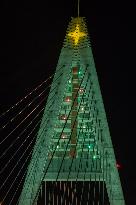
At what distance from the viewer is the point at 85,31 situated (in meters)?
21.3

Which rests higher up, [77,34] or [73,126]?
[77,34]

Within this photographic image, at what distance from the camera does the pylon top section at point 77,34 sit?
20592 millimetres

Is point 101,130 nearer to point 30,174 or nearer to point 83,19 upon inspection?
point 30,174

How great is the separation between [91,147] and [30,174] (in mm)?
5105

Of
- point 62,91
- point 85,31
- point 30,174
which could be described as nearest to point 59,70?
point 62,91

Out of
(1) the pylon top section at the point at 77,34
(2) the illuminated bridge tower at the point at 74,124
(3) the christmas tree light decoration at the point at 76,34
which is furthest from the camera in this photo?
(3) the christmas tree light decoration at the point at 76,34

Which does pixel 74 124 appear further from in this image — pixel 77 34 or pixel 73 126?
pixel 77 34

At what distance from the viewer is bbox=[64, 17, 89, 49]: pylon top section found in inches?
811

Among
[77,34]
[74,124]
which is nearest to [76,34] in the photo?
[77,34]

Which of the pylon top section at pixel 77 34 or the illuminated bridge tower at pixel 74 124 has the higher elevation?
the pylon top section at pixel 77 34

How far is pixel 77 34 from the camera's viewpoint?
2106 cm

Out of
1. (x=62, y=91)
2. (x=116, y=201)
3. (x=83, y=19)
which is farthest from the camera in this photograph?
(x=83, y=19)

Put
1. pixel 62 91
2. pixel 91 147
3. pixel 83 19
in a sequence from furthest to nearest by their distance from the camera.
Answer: pixel 91 147 → pixel 83 19 → pixel 62 91

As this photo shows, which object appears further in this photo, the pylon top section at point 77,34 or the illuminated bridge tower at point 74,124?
the pylon top section at point 77,34
